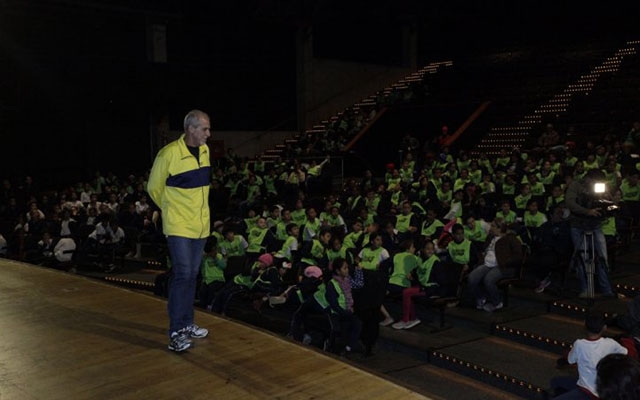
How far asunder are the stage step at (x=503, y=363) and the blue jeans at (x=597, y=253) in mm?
1318

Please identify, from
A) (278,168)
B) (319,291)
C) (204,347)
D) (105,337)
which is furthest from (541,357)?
(278,168)

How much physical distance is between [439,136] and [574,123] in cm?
378

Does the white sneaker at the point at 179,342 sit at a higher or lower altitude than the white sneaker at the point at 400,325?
higher

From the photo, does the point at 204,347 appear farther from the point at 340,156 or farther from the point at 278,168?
the point at 340,156

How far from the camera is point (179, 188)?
146 inches

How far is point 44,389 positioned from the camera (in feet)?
10.5

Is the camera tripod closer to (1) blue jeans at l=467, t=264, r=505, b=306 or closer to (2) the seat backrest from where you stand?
(1) blue jeans at l=467, t=264, r=505, b=306

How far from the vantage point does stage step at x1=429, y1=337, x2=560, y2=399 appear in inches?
234

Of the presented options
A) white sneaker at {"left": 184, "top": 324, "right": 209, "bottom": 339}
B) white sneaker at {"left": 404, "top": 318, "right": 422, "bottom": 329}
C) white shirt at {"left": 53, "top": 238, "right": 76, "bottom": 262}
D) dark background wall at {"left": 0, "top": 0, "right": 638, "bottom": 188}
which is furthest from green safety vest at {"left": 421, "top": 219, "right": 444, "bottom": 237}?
dark background wall at {"left": 0, "top": 0, "right": 638, "bottom": 188}

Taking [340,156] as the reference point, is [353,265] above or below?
below

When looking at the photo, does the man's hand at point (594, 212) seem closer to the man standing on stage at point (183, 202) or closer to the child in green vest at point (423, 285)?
the child in green vest at point (423, 285)

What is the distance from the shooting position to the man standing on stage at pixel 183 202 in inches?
145

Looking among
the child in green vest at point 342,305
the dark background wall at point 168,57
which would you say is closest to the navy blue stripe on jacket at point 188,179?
the child in green vest at point 342,305

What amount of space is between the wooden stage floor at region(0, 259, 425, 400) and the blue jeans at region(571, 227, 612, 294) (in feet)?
15.4
